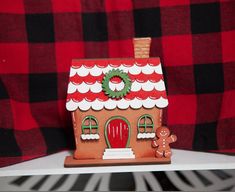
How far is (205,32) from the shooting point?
3.94ft

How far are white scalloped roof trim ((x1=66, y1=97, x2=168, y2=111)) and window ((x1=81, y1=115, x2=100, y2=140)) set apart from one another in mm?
32

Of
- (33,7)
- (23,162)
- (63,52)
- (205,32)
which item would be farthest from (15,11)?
(205,32)

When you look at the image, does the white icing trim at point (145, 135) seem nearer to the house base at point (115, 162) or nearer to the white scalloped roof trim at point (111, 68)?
the house base at point (115, 162)

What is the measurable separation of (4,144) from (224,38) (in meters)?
0.76

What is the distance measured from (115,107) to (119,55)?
258 mm

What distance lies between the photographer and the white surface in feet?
3.38

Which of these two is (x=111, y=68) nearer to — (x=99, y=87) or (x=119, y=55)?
(x=99, y=87)

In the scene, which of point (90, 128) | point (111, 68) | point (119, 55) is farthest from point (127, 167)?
point (119, 55)

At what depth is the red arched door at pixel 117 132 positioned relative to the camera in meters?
1.03

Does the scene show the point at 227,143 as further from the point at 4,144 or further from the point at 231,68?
the point at 4,144

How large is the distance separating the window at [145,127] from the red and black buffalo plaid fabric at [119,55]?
197 millimetres

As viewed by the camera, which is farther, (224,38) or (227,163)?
(224,38)

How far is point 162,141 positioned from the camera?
1041 mm

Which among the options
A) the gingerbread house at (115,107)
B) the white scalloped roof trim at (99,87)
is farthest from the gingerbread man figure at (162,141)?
the white scalloped roof trim at (99,87)
